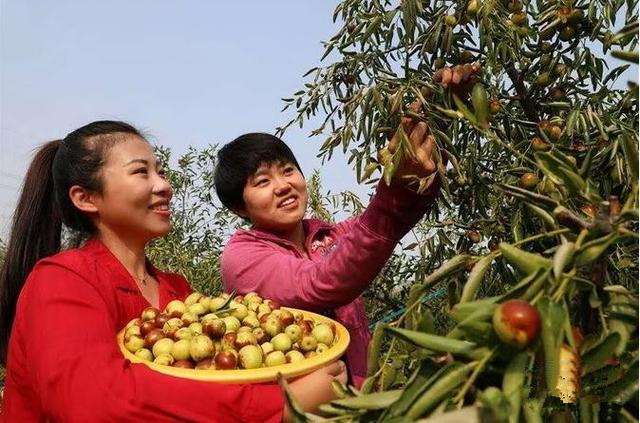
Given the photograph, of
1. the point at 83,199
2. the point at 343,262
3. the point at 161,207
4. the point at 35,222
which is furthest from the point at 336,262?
the point at 35,222

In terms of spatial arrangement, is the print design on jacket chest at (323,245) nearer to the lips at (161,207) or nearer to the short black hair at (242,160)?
the short black hair at (242,160)

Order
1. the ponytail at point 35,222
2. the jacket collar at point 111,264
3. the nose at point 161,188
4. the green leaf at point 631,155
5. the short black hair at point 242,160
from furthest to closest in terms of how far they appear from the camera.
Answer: the short black hair at point 242,160
the ponytail at point 35,222
the nose at point 161,188
the jacket collar at point 111,264
the green leaf at point 631,155

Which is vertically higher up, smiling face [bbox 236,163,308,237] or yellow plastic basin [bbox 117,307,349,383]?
smiling face [bbox 236,163,308,237]

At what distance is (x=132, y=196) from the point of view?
68.5 inches

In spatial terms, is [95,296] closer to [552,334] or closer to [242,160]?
[242,160]

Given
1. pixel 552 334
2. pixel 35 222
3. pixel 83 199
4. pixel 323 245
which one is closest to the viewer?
pixel 552 334

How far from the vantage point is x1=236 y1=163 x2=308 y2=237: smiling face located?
2.05 meters

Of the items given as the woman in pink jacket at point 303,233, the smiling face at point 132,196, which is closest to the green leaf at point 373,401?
the woman in pink jacket at point 303,233

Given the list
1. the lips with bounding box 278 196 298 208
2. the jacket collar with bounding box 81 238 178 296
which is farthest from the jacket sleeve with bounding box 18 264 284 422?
the lips with bounding box 278 196 298 208

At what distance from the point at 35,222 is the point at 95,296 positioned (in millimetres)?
674

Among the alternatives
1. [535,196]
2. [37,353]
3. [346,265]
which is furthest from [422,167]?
[37,353]

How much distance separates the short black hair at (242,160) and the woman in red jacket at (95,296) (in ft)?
0.98

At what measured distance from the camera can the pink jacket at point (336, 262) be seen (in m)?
1.69

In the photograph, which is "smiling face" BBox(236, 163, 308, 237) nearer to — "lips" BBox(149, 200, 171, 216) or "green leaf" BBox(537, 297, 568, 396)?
"lips" BBox(149, 200, 171, 216)
